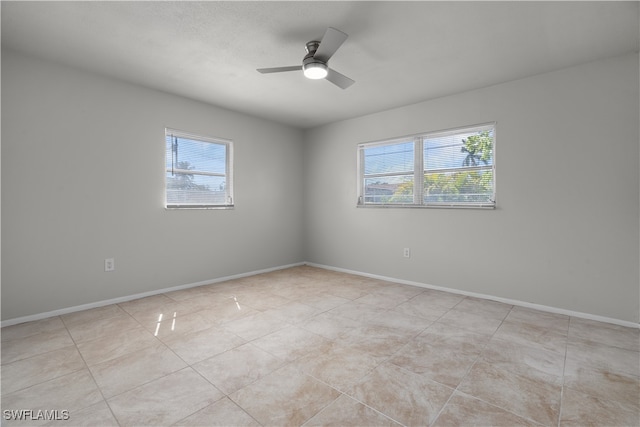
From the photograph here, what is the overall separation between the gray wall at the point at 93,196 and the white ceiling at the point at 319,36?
358mm

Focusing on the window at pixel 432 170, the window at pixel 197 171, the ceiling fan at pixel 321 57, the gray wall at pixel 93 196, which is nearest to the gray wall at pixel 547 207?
the window at pixel 432 170

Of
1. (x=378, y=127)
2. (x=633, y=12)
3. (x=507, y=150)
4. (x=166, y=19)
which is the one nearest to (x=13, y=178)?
(x=166, y=19)

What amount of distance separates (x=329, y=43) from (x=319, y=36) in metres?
0.34

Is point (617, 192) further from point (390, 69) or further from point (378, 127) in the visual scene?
point (378, 127)

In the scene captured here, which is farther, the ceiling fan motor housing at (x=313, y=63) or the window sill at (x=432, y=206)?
the window sill at (x=432, y=206)

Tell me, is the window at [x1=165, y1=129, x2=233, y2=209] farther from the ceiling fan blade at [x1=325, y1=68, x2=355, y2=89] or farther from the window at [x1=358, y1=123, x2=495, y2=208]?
the ceiling fan blade at [x1=325, y1=68, x2=355, y2=89]

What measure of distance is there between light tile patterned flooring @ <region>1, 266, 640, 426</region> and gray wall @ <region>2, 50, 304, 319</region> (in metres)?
0.42

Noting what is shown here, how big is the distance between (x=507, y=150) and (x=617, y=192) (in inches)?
40.6

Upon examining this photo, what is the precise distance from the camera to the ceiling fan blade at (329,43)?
6.75 ft

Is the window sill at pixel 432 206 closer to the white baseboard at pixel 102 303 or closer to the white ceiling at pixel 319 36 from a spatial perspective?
the white ceiling at pixel 319 36

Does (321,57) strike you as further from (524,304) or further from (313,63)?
(524,304)

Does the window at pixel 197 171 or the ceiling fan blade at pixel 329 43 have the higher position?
the ceiling fan blade at pixel 329 43

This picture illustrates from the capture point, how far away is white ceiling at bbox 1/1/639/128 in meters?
2.13

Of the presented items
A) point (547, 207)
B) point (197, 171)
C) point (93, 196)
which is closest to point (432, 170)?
point (547, 207)
